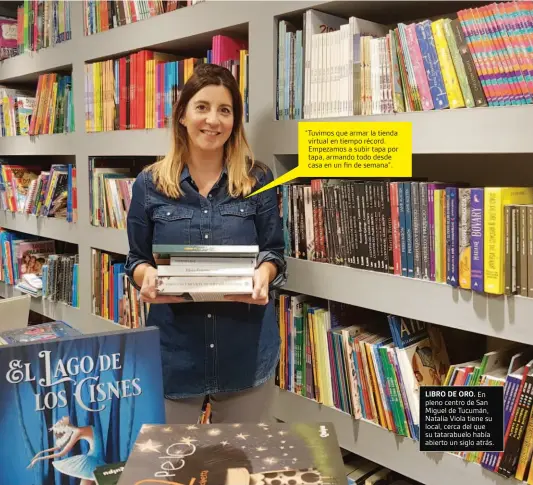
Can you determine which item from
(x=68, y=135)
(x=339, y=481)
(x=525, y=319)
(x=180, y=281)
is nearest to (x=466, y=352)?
(x=525, y=319)

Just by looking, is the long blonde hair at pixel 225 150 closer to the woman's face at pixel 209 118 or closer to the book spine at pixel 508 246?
the woman's face at pixel 209 118

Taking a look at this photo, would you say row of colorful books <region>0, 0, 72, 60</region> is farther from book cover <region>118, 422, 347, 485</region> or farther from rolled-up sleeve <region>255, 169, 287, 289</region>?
book cover <region>118, 422, 347, 485</region>

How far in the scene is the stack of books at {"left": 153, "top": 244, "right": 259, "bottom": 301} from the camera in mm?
1284

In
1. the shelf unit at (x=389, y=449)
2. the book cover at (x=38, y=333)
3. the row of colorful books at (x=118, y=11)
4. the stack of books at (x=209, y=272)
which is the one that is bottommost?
the shelf unit at (x=389, y=449)

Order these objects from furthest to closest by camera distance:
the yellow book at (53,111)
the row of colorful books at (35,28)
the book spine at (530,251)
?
the yellow book at (53,111), the row of colorful books at (35,28), the book spine at (530,251)

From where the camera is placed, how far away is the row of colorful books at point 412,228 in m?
1.30

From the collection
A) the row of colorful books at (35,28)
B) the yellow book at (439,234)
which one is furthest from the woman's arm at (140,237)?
the row of colorful books at (35,28)

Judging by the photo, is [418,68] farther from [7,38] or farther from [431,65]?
[7,38]

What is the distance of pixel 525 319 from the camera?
128 cm

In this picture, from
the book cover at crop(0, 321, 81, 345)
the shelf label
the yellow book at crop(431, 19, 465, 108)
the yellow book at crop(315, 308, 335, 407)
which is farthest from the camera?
the yellow book at crop(315, 308, 335, 407)

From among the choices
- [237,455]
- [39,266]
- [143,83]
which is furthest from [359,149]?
[39,266]

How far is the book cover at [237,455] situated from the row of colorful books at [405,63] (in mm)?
904

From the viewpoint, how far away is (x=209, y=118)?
1.49 metres

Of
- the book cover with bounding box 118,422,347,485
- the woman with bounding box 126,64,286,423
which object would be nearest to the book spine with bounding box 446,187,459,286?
the woman with bounding box 126,64,286,423
